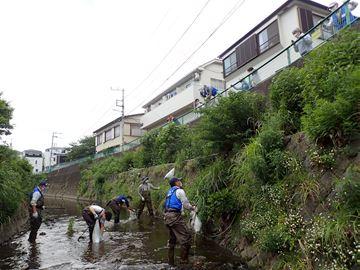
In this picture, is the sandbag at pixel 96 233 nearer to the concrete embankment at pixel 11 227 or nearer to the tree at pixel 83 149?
the concrete embankment at pixel 11 227

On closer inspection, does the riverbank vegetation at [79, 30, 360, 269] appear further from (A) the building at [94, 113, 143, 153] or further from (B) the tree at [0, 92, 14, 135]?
(A) the building at [94, 113, 143, 153]

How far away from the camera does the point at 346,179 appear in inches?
177

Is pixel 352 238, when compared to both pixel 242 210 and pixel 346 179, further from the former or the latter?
pixel 242 210

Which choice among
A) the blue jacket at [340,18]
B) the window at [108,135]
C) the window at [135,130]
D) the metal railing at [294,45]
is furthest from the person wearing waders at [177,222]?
the window at [108,135]

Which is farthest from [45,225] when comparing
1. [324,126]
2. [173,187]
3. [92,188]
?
[92,188]

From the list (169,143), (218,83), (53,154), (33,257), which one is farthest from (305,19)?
(53,154)

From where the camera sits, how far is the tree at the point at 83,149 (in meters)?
55.8

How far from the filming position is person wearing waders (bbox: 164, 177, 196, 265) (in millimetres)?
6797

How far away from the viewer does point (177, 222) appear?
6910 millimetres

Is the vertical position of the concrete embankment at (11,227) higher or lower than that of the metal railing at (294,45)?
lower

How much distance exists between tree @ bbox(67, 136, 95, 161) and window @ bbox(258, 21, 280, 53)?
40.4 metres

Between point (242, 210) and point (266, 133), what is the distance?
7.07 feet

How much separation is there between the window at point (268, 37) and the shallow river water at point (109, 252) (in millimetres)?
16400

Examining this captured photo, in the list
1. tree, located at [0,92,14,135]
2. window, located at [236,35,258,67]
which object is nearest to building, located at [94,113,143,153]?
window, located at [236,35,258,67]
